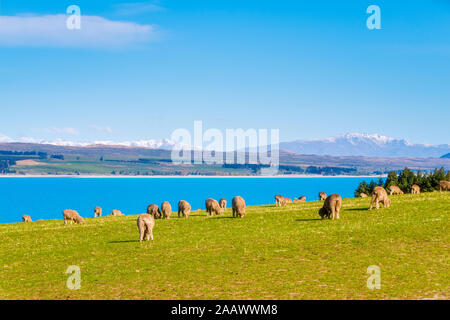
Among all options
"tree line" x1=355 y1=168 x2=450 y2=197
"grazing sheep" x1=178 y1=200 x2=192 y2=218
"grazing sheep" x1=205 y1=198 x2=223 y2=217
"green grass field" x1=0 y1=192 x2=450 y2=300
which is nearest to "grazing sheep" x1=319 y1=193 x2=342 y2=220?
"green grass field" x1=0 y1=192 x2=450 y2=300

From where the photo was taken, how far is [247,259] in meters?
24.4

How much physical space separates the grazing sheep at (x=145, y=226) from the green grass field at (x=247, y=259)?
82cm

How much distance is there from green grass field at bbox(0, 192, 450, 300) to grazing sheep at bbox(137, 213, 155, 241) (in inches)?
32.2

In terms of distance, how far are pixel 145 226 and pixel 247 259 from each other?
33.9 feet

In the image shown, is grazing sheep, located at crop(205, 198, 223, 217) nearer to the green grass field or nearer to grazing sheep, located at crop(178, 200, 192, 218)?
grazing sheep, located at crop(178, 200, 192, 218)

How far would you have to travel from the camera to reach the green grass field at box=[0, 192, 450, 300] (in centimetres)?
1825

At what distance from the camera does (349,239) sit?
2855 centimetres

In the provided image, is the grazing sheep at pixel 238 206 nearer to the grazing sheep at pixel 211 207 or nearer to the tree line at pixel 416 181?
the grazing sheep at pixel 211 207
